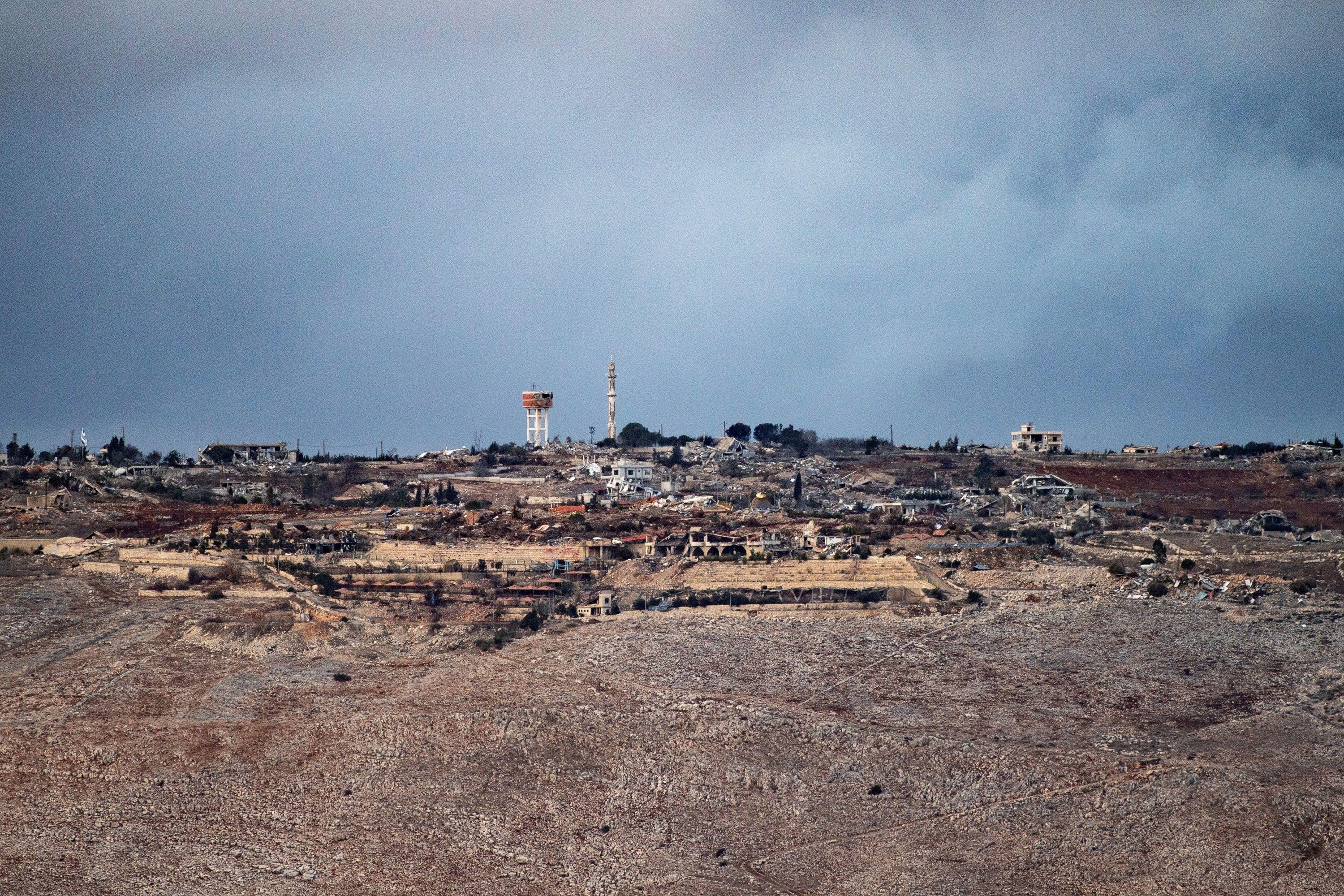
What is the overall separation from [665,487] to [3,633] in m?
38.9

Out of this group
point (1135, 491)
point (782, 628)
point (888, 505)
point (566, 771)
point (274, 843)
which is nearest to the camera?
point (274, 843)

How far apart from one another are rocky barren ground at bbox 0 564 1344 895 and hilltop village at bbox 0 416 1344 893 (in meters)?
0.08

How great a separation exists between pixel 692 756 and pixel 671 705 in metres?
2.41

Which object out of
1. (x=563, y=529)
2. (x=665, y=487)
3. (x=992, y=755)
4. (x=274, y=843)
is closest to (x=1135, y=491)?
(x=665, y=487)

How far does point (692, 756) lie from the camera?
22906mm

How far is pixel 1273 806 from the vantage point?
2002 cm

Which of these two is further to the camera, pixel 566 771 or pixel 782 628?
pixel 782 628

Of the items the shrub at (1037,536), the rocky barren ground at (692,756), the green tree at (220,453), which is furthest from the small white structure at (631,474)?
the rocky barren ground at (692,756)

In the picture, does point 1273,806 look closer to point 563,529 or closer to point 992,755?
point 992,755

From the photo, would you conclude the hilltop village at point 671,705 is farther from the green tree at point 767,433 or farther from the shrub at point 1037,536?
the green tree at point 767,433

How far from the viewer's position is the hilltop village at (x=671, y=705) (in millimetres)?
19406

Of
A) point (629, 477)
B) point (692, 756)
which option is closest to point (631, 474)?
point (629, 477)

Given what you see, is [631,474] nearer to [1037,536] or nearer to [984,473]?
[984,473]

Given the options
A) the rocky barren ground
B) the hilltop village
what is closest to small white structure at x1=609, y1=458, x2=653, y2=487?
the hilltop village
